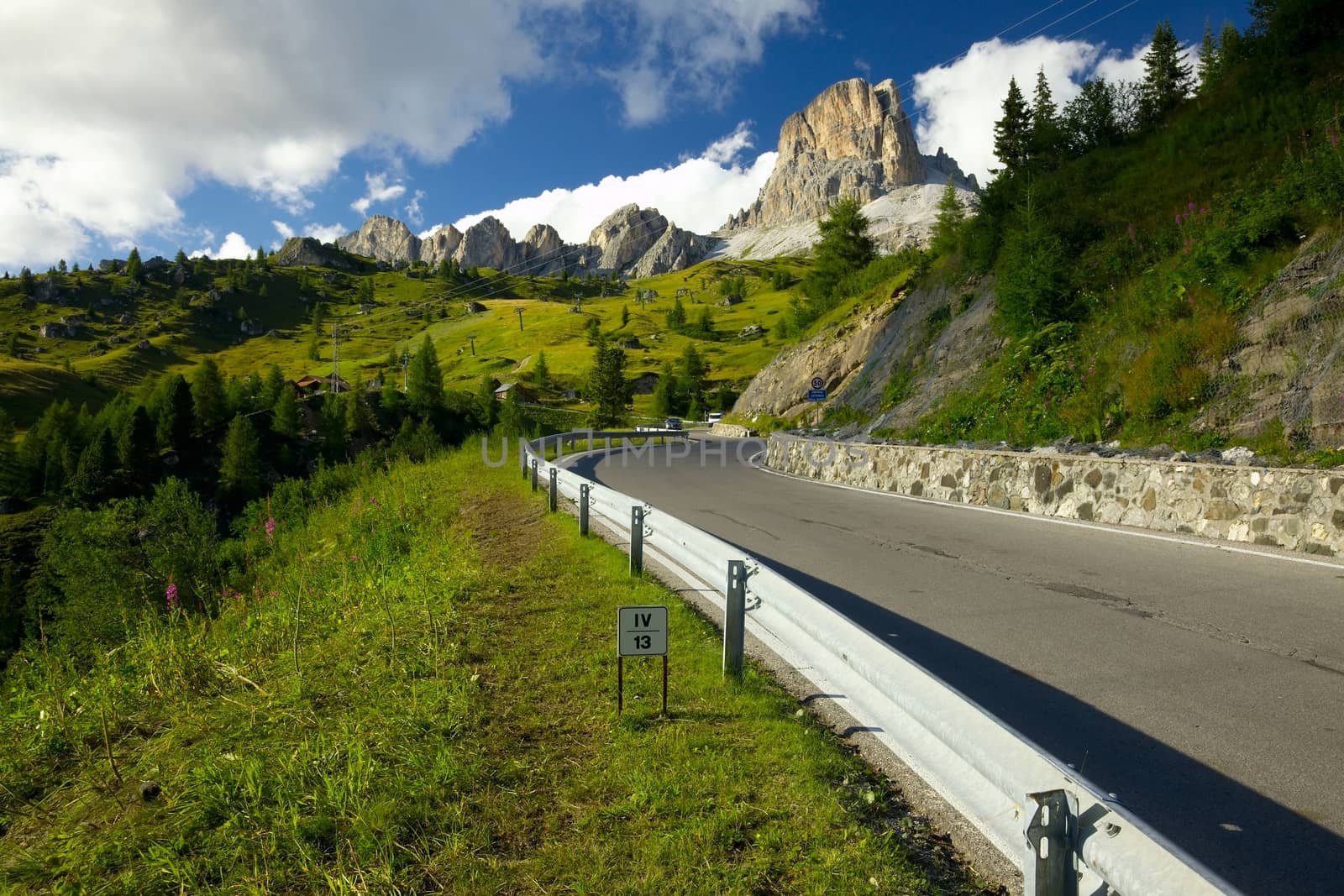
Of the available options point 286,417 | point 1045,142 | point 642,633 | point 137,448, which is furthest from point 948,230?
point 137,448

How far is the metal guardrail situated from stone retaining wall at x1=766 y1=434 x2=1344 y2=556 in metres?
7.01

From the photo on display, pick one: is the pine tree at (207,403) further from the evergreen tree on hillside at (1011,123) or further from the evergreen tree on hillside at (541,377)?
the evergreen tree on hillside at (1011,123)

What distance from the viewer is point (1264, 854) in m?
2.87

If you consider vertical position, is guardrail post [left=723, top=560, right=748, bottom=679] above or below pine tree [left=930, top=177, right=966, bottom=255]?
below

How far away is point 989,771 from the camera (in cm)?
246

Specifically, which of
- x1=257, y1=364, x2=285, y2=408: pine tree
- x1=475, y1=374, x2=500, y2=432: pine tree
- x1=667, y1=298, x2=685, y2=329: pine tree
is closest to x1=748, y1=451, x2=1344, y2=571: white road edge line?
x1=475, y1=374, x2=500, y2=432: pine tree

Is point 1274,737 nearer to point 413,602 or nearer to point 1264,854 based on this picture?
point 1264,854

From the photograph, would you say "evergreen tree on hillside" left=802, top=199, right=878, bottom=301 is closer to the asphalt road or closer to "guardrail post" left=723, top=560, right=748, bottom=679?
the asphalt road

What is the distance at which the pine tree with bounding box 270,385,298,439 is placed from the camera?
86000mm

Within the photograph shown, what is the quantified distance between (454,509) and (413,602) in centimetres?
752

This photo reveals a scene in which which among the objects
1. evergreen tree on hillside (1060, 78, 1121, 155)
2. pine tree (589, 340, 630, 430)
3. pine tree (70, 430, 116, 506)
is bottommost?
pine tree (70, 430, 116, 506)

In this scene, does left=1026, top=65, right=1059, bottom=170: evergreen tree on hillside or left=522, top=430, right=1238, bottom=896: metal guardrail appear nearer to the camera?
left=522, top=430, right=1238, bottom=896: metal guardrail

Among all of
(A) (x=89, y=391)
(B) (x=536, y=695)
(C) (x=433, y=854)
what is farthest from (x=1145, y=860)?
(A) (x=89, y=391)

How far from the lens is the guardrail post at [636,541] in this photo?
775 centimetres
